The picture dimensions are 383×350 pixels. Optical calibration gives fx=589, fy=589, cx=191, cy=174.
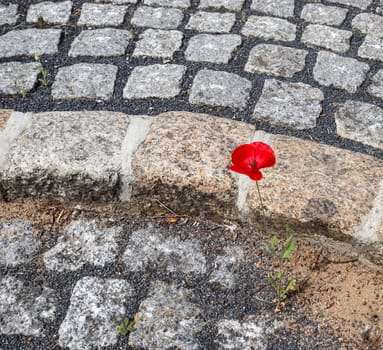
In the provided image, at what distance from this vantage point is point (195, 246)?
2.16m

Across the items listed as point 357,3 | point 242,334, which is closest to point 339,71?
point 357,3

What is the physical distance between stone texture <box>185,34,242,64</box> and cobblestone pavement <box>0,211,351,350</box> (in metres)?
1.11

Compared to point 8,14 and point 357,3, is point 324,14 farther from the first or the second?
point 8,14

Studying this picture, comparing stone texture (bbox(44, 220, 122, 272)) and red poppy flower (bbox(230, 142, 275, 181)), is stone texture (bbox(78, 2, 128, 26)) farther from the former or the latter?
red poppy flower (bbox(230, 142, 275, 181))

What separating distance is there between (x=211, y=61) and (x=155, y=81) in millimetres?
340

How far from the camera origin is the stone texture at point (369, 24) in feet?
10.7

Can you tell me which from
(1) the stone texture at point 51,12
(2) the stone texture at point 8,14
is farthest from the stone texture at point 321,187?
(2) the stone texture at point 8,14

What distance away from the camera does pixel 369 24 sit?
3.32m

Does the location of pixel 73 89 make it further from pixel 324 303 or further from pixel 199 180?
pixel 324 303

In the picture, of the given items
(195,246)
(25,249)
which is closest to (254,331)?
(195,246)

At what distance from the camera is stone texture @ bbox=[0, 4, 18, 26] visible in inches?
136

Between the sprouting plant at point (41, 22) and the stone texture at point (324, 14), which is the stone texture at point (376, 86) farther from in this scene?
the sprouting plant at point (41, 22)

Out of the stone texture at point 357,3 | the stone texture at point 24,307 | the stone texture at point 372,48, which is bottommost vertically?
the stone texture at point 24,307

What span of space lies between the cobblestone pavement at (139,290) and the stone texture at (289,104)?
67cm
